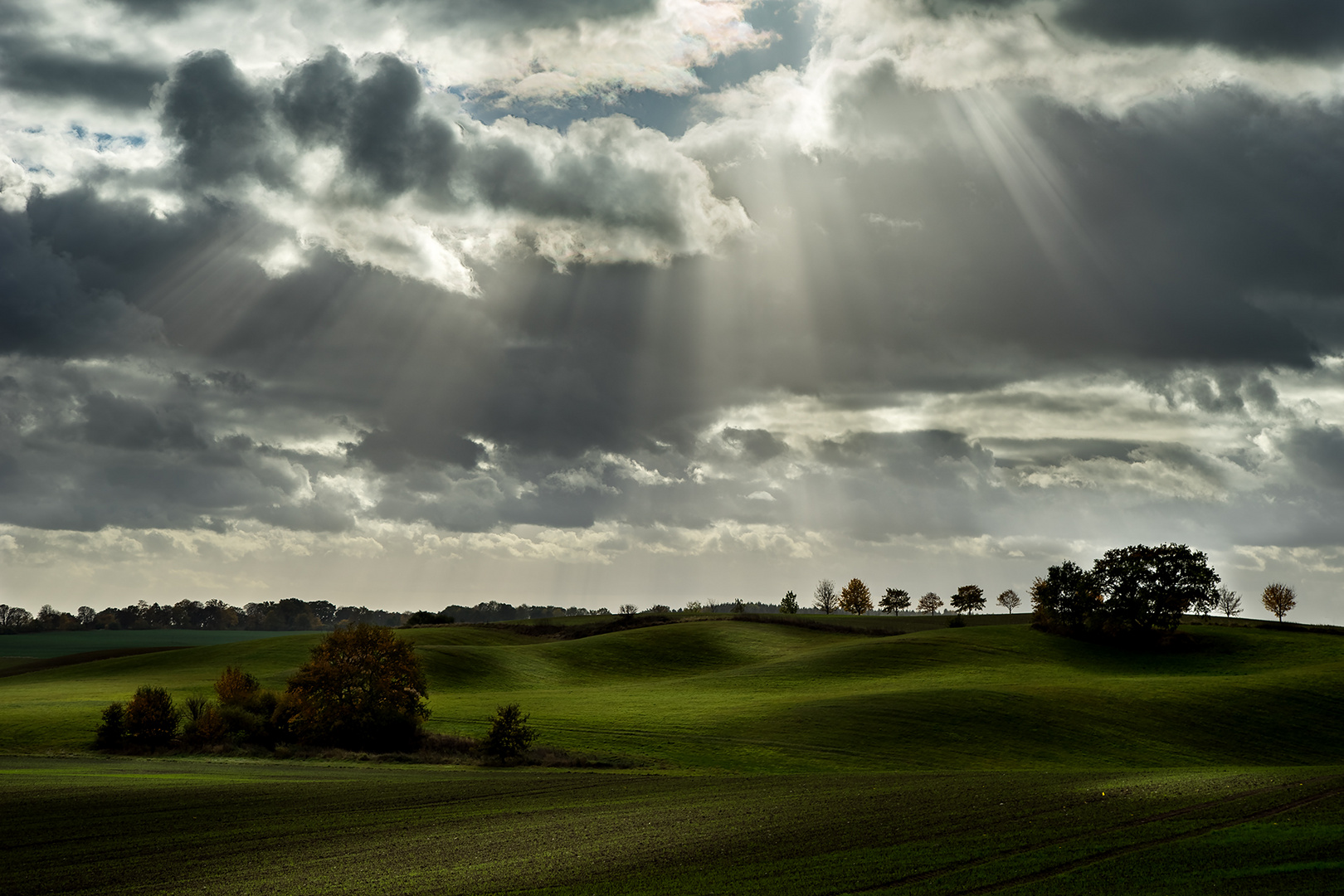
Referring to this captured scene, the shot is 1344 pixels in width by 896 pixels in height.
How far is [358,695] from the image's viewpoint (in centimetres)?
5681

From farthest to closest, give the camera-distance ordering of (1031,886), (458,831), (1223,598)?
(1223,598) < (458,831) < (1031,886)

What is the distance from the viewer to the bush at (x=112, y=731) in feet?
178

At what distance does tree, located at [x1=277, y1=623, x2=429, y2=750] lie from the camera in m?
55.7

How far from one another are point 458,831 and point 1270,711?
62.2 m

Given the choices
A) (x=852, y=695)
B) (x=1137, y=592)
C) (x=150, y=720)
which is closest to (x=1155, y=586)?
(x=1137, y=592)

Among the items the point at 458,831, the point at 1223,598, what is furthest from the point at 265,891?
the point at 1223,598

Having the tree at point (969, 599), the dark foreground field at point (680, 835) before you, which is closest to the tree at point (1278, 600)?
the tree at point (969, 599)

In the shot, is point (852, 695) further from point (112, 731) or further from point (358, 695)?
point (112, 731)

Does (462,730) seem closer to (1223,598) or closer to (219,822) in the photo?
(219,822)

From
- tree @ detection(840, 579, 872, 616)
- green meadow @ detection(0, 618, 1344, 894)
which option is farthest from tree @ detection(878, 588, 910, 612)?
green meadow @ detection(0, 618, 1344, 894)

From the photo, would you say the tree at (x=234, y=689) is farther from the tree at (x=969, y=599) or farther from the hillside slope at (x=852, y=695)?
the tree at (x=969, y=599)

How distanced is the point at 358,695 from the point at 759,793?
30477mm

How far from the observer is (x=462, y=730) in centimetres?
5812

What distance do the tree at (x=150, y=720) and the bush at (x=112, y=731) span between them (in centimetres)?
31
